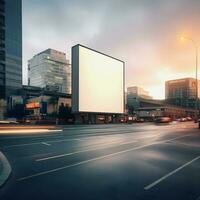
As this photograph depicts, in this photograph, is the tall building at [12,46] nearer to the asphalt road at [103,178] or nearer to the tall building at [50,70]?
the tall building at [50,70]

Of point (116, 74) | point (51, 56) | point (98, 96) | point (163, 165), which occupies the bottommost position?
point (163, 165)

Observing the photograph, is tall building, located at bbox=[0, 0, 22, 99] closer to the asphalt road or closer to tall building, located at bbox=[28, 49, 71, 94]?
tall building, located at bbox=[28, 49, 71, 94]

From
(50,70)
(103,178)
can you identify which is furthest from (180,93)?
(103,178)

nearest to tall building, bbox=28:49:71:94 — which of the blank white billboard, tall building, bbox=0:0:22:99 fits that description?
tall building, bbox=0:0:22:99

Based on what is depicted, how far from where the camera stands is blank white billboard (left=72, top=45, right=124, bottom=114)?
171ft

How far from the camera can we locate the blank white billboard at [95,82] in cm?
5216

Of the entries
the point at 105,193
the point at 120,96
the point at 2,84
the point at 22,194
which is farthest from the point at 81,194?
the point at 2,84

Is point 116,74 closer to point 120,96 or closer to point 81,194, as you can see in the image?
point 120,96

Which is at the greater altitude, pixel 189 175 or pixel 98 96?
pixel 98 96

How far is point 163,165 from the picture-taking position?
28.0 feet

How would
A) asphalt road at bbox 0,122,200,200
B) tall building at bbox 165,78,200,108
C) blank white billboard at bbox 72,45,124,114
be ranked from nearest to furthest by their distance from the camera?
asphalt road at bbox 0,122,200,200 < blank white billboard at bbox 72,45,124,114 < tall building at bbox 165,78,200,108

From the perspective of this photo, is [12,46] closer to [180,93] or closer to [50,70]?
[50,70]

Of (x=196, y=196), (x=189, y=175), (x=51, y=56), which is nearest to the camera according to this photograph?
(x=196, y=196)

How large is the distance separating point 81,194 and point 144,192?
5.65 feet
